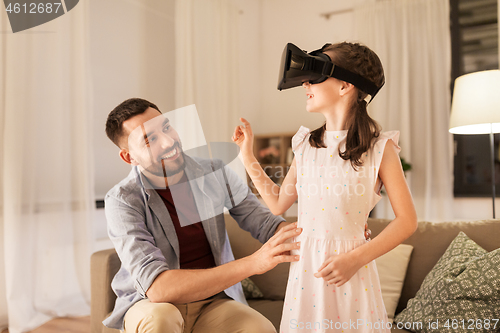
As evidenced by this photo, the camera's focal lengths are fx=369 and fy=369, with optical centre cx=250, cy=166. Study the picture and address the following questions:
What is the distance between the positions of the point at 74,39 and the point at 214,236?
1.68 meters

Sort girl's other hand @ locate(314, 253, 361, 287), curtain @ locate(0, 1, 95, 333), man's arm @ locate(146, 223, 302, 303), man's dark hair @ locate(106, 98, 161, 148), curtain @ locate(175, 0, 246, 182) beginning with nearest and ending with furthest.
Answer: girl's other hand @ locate(314, 253, 361, 287), man's arm @ locate(146, 223, 302, 303), man's dark hair @ locate(106, 98, 161, 148), curtain @ locate(0, 1, 95, 333), curtain @ locate(175, 0, 246, 182)

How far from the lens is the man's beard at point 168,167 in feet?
3.46

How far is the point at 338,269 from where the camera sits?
30.5 inches

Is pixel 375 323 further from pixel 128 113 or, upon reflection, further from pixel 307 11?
pixel 307 11

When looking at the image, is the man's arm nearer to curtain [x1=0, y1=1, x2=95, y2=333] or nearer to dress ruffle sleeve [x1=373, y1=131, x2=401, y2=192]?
dress ruffle sleeve [x1=373, y1=131, x2=401, y2=192]

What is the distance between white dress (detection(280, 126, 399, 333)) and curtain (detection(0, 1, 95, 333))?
170 cm

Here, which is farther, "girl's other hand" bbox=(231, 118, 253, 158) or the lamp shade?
the lamp shade

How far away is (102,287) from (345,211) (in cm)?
100

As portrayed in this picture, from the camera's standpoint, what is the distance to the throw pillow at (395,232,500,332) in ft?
3.80

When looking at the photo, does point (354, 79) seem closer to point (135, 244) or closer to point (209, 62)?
point (135, 244)

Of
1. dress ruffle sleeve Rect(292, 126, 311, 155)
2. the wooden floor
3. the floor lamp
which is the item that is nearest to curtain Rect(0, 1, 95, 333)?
the wooden floor

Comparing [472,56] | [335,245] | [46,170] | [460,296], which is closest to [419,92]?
[472,56]

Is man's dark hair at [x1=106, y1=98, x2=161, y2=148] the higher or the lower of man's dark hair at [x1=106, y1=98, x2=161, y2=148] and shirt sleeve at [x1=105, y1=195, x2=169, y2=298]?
the higher

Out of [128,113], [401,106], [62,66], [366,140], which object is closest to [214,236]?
[128,113]
